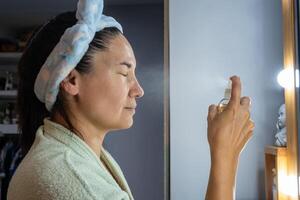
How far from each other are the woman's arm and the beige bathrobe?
144mm

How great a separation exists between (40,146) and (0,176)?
87.3 inches

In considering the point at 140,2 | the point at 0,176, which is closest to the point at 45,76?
the point at 140,2

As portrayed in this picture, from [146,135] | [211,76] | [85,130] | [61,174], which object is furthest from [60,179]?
[146,135]

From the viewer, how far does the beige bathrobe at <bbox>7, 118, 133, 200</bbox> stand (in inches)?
16.3

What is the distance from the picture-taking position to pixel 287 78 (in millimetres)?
1332

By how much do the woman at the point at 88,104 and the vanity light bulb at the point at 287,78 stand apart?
818 millimetres

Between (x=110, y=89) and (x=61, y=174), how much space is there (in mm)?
162

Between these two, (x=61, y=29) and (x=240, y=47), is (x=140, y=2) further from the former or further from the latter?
(x=61, y=29)

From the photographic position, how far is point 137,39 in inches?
A: 91.4

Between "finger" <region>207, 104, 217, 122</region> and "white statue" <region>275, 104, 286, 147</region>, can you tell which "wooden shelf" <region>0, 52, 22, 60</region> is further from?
"finger" <region>207, 104, 217, 122</region>

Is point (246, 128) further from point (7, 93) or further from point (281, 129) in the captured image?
point (7, 93)

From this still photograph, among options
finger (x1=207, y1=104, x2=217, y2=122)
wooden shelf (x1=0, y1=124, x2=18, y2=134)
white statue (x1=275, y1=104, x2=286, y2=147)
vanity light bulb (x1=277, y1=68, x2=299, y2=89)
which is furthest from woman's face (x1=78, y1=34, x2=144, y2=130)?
wooden shelf (x1=0, y1=124, x2=18, y2=134)

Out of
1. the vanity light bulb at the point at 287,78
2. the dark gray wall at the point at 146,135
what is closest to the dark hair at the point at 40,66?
the vanity light bulb at the point at 287,78

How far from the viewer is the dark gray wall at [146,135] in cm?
223
